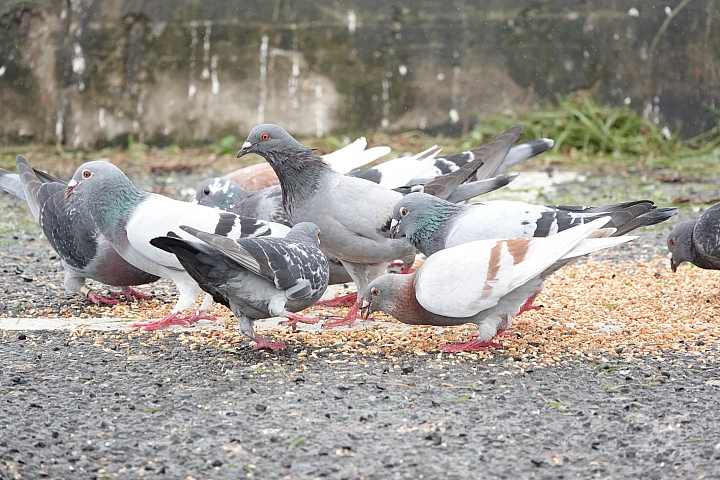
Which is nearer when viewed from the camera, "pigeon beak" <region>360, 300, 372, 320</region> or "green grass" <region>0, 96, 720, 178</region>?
"pigeon beak" <region>360, 300, 372, 320</region>

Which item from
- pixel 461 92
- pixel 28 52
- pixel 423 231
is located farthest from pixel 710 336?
pixel 28 52

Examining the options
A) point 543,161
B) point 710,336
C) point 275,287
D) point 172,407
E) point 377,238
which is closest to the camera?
point 172,407

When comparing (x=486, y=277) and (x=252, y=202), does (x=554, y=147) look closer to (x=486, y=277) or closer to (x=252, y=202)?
(x=252, y=202)

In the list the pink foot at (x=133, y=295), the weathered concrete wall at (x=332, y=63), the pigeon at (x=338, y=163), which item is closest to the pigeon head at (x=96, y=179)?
the pink foot at (x=133, y=295)

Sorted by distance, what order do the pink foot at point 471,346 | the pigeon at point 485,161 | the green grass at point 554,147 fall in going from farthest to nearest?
the green grass at point 554,147, the pigeon at point 485,161, the pink foot at point 471,346

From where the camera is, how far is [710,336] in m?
4.14

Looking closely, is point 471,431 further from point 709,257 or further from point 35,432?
point 709,257

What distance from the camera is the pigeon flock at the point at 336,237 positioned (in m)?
3.78

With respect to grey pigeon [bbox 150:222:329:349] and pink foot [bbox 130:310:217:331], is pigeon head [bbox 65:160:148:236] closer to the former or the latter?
pink foot [bbox 130:310:217:331]

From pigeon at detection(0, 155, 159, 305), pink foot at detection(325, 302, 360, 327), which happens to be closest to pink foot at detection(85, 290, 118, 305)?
pigeon at detection(0, 155, 159, 305)

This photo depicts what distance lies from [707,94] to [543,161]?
205 centimetres

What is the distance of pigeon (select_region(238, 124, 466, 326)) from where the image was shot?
184 inches

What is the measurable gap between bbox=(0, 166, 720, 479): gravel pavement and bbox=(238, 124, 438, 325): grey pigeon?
0.76 m

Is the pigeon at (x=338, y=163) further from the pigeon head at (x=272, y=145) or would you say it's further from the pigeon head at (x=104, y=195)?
the pigeon head at (x=104, y=195)
